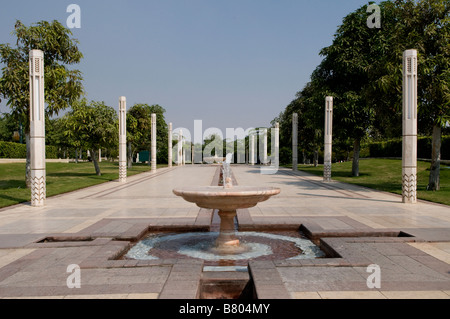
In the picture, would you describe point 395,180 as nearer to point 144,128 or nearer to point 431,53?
point 431,53

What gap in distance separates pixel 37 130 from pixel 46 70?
243 inches

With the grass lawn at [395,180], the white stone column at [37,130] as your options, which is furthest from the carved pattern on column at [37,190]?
the grass lawn at [395,180]

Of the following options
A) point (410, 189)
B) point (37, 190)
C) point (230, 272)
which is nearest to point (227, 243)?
point (230, 272)

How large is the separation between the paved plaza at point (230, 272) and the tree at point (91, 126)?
523 inches

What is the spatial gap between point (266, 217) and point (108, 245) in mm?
4459

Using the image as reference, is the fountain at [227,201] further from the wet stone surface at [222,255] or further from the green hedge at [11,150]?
the green hedge at [11,150]

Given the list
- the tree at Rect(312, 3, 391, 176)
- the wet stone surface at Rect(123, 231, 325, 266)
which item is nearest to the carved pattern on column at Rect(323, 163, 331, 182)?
the tree at Rect(312, 3, 391, 176)

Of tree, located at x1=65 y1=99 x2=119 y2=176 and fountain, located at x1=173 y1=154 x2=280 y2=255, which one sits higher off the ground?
tree, located at x1=65 y1=99 x2=119 y2=176

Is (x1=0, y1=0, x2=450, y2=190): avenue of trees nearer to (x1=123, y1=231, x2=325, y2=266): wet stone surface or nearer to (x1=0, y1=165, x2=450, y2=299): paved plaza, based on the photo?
(x1=0, y1=165, x2=450, y2=299): paved plaza

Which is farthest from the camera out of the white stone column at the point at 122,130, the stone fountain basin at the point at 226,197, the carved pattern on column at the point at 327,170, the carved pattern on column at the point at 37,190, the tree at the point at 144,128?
the tree at the point at 144,128

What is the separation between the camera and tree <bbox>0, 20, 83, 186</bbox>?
50.3 feet

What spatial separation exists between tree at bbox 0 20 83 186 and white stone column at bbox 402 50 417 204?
46.9 feet

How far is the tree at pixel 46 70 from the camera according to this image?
15328 mm
